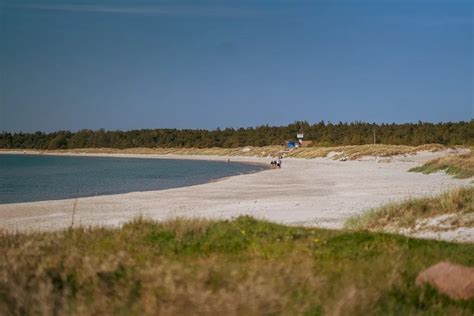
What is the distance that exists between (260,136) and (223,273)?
122866 mm

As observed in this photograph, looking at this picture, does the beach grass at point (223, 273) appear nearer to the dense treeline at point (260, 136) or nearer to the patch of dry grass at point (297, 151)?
the patch of dry grass at point (297, 151)

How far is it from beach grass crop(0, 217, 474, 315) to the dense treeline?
2968 inches

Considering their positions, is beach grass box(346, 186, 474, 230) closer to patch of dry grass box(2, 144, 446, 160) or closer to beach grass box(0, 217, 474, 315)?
beach grass box(0, 217, 474, 315)

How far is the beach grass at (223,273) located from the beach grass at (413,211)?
3691mm

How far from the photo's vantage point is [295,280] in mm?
5934

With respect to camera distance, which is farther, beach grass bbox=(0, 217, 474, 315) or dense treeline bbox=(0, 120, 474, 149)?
dense treeline bbox=(0, 120, 474, 149)

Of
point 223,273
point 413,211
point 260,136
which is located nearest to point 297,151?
point 260,136

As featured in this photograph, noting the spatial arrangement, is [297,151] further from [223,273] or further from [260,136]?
[223,273]

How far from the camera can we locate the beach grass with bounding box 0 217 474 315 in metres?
5.09

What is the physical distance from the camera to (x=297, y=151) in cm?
8844

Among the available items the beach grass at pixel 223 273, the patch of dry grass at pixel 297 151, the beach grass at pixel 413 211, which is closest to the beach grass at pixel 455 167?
the beach grass at pixel 413 211

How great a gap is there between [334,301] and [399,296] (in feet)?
3.25

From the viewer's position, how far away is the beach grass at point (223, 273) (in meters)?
5.09

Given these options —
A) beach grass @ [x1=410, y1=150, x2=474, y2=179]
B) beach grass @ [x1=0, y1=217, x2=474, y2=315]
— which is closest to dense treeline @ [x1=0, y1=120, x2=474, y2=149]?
beach grass @ [x1=410, y1=150, x2=474, y2=179]
